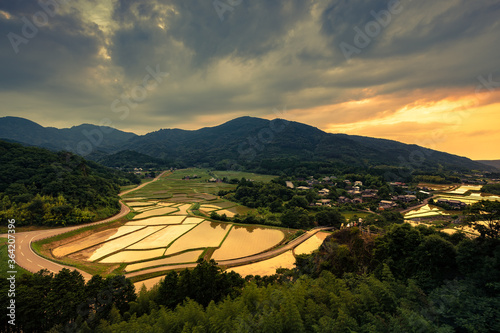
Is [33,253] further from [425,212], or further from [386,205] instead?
[386,205]

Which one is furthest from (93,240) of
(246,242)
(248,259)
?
(248,259)

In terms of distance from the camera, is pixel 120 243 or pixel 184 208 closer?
pixel 120 243

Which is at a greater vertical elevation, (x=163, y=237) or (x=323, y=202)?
(x=323, y=202)

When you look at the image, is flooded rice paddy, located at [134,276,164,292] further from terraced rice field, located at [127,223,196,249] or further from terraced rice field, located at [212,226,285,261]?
terraced rice field, located at [127,223,196,249]

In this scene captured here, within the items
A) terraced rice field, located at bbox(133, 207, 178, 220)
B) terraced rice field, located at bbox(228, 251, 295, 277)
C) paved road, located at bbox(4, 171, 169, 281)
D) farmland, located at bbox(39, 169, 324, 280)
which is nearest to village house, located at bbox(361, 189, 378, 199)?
farmland, located at bbox(39, 169, 324, 280)

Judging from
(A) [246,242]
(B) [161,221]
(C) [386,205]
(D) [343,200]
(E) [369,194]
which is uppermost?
(E) [369,194]

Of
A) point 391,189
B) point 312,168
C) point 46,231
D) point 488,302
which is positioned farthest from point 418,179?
point 46,231

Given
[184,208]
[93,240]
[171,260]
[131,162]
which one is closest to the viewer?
[171,260]
